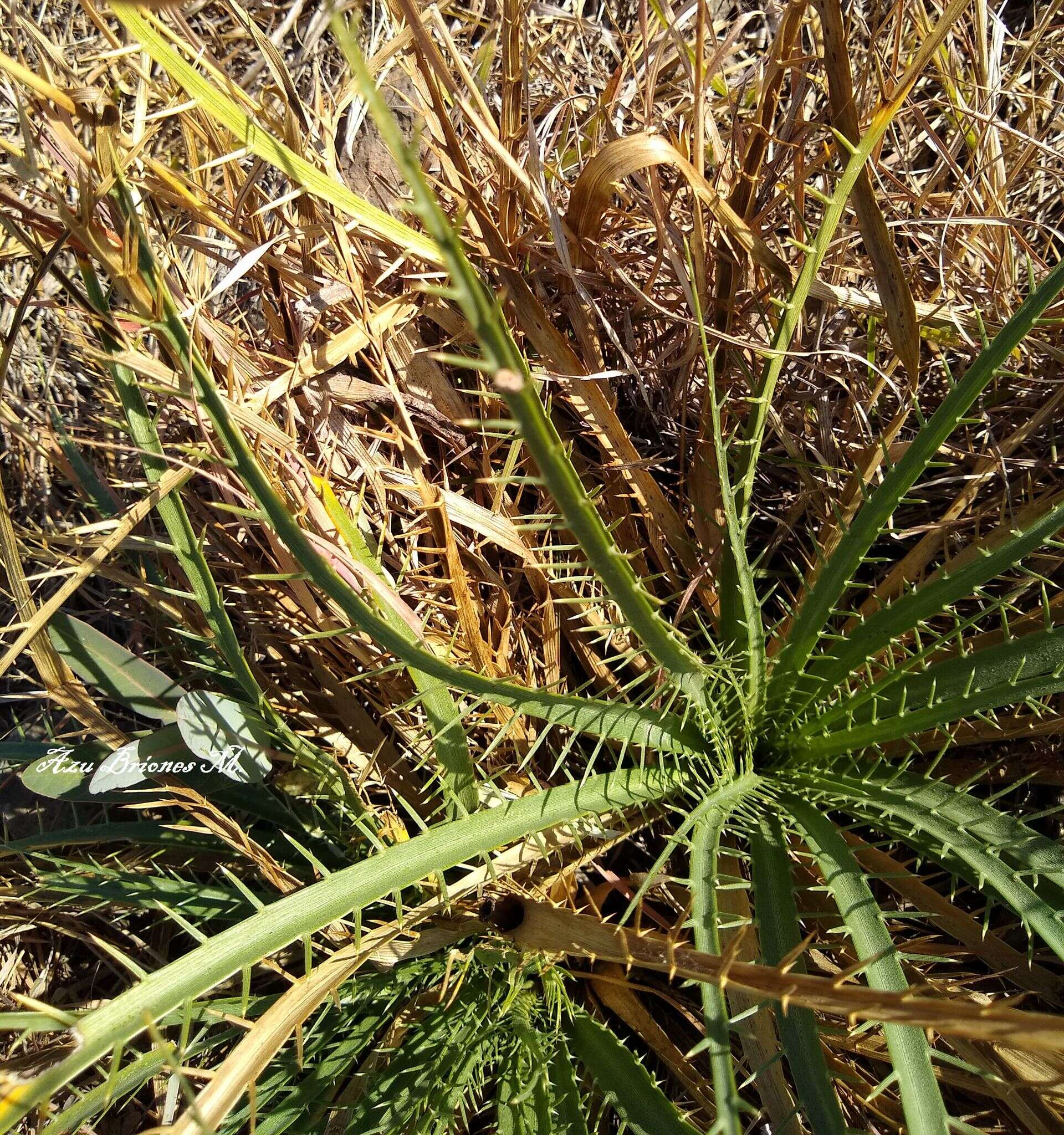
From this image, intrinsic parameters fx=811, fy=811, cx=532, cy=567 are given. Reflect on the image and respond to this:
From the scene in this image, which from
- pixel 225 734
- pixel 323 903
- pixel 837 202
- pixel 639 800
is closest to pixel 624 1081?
pixel 639 800

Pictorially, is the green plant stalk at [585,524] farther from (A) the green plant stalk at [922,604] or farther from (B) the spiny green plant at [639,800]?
(A) the green plant stalk at [922,604]

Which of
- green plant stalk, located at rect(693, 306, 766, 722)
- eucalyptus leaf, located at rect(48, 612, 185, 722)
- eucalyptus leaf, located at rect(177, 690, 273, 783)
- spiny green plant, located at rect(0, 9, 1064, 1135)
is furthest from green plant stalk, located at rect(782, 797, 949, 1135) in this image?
eucalyptus leaf, located at rect(48, 612, 185, 722)

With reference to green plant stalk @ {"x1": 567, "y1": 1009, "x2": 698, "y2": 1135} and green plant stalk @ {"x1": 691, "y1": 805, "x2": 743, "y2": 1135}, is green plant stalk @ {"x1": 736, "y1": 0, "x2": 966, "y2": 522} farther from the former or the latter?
green plant stalk @ {"x1": 567, "y1": 1009, "x2": 698, "y2": 1135}

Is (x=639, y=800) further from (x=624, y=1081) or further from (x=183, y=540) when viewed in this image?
(x=183, y=540)

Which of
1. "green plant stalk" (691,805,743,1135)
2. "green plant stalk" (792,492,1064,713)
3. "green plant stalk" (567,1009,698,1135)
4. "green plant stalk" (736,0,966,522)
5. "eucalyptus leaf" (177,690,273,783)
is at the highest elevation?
"green plant stalk" (736,0,966,522)

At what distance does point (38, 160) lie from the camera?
3.59ft

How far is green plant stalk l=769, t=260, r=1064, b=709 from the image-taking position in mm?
575

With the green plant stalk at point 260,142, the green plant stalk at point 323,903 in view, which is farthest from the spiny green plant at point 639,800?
the green plant stalk at point 260,142

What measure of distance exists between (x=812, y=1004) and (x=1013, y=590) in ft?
1.49

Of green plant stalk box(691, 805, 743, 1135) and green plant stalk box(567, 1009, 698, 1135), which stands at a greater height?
green plant stalk box(691, 805, 743, 1135)

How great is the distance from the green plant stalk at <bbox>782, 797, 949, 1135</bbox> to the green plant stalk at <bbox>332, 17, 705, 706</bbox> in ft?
0.70

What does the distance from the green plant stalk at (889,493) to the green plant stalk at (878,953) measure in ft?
0.41
